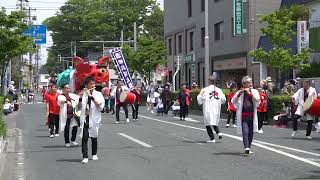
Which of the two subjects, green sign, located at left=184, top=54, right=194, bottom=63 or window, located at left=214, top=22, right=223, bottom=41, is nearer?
window, located at left=214, top=22, right=223, bottom=41

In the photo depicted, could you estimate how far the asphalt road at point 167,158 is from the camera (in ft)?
34.2

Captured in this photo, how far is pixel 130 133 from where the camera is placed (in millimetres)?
18969

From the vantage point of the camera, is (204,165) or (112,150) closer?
(204,165)

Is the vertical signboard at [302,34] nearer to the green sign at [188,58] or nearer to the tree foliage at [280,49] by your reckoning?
the tree foliage at [280,49]

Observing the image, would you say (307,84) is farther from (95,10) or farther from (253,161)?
(95,10)

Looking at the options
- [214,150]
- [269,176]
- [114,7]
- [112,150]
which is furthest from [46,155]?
[114,7]

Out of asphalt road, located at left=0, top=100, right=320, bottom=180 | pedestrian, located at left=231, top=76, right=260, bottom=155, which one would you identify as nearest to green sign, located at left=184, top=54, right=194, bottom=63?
asphalt road, located at left=0, top=100, right=320, bottom=180

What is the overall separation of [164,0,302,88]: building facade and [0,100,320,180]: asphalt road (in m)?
20.2

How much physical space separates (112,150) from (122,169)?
124 inches

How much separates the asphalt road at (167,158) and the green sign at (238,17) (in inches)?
805

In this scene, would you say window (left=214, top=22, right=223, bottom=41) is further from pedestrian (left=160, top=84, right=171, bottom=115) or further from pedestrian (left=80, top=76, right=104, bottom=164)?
pedestrian (left=80, top=76, right=104, bottom=164)

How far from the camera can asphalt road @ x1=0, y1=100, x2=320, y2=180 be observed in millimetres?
10438

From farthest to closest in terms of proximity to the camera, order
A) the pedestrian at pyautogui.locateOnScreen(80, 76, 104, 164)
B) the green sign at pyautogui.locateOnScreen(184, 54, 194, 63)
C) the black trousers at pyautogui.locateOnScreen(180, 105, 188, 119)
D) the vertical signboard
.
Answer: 1. the green sign at pyautogui.locateOnScreen(184, 54, 194, 63)
2. the vertical signboard
3. the black trousers at pyautogui.locateOnScreen(180, 105, 188, 119)
4. the pedestrian at pyautogui.locateOnScreen(80, 76, 104, 164)

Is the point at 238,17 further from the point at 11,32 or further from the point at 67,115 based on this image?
the point at 67,115
